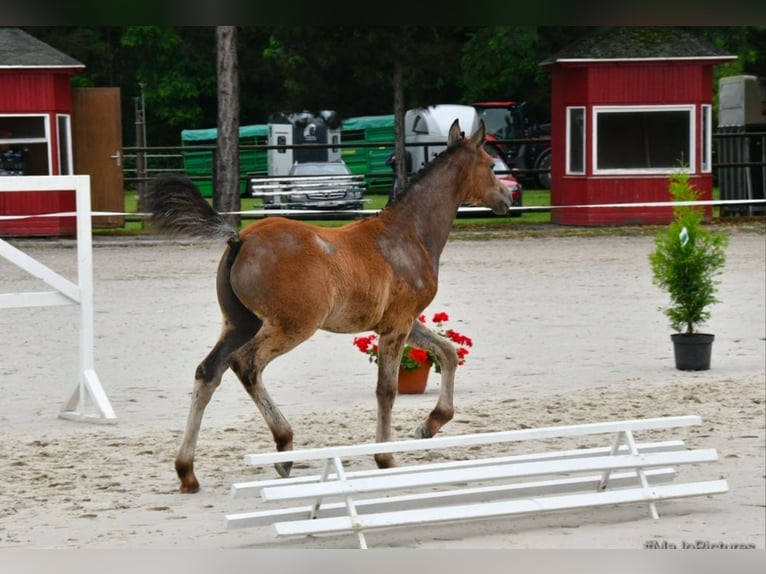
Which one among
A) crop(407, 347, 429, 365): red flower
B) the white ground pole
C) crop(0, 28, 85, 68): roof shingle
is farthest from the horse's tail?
crop(0, 28, 85, 68): roof shingle

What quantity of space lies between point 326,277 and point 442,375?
0.82 meters

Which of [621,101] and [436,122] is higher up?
[436,122]

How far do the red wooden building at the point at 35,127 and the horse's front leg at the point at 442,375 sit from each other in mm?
14380

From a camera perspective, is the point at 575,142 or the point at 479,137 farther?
the point at 575,142

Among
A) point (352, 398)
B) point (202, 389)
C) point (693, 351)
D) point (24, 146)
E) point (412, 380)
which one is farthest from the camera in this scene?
point (24, 146)

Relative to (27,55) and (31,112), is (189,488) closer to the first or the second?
(31,112)

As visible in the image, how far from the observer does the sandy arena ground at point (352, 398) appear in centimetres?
476

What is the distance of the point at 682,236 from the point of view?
356 inches

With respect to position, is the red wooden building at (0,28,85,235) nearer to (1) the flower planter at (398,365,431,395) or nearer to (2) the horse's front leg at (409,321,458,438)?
(1) the flower planter at (398,365,431,395)

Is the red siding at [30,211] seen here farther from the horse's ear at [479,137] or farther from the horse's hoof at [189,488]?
the horse's hoof at [189,488]

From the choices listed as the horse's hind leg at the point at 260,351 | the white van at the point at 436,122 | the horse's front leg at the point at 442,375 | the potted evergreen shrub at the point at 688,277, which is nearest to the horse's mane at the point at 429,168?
the horse's front leg at the point at 442,375

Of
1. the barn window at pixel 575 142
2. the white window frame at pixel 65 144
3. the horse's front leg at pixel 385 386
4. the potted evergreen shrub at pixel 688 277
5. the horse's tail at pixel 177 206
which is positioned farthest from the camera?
the barn window at pixel 575 142

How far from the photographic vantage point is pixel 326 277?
204 inches

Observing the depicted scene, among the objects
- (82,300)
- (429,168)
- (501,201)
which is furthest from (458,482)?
(82,300)
